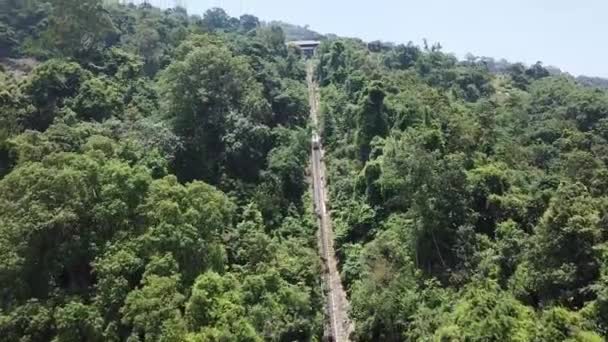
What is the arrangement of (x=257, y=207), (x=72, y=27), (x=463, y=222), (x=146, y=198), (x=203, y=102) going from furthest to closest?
(x=72, y=27)
(x=203, y=102)
(x=257, y=207)
(x=463, y=222)
(x=146, y=198)

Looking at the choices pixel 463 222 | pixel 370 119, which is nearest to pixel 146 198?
pixel 463 222

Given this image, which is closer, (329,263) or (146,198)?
(146,198)

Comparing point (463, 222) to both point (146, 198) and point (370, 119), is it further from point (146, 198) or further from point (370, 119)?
point (146, 198)

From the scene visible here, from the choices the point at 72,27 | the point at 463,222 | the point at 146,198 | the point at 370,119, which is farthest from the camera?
the point at 72,27

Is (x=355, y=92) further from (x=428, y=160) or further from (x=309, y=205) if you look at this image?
(x=428, y=160)

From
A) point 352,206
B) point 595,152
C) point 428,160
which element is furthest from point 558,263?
point 595,152

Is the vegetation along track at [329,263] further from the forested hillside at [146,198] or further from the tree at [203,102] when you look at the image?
the tree at [203,102]

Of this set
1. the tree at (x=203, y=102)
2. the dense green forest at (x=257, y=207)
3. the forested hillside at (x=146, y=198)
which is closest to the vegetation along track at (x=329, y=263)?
the dense green forest at (x=257, y=207)

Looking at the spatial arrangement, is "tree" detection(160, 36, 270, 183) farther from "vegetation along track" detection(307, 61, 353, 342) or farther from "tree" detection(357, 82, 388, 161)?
"tree" detection(357, 82, 388, 161)
